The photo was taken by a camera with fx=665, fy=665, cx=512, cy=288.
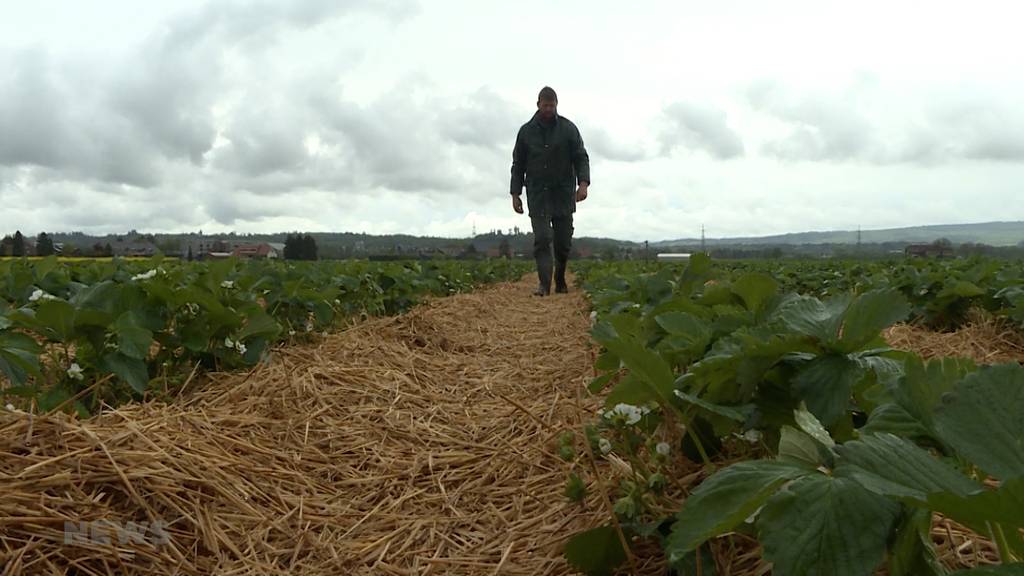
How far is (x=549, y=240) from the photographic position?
9.38 meters

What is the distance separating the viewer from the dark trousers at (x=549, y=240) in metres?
9.27

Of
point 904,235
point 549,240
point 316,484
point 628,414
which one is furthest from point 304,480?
point 904,235

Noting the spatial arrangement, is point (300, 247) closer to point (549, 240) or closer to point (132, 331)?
point (549, 240)

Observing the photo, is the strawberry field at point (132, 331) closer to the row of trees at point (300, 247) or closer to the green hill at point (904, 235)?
the row of trees at point (300, 247)

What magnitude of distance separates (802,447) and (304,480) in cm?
187

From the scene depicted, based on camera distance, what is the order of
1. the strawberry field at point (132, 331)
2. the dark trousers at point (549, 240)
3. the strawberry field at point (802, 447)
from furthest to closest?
the dark trousers at point (549, 240) < the strawberry field at point (132, 331) < the strawberry field at point (802, 447)

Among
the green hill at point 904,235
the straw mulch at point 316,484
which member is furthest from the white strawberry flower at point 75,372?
the green hill at point 904,235

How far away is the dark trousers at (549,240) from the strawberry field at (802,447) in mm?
6843

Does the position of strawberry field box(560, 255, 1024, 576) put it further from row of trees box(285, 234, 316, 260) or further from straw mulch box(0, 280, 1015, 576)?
row of trees box(285, 234, 316, 260)

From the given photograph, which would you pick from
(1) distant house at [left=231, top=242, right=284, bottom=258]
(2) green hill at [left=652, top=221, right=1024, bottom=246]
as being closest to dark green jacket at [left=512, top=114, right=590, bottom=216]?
(1) distant house at [left=231, top=242, right=284, bottom=258]

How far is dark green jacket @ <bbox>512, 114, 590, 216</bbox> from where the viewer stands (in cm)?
915

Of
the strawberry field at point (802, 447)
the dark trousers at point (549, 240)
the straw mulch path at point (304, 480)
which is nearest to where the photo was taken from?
the strawberry field at point (802, 447)

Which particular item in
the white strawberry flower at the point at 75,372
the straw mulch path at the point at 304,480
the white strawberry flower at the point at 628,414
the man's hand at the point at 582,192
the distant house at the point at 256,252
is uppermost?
the man's hand at the point at 582,192

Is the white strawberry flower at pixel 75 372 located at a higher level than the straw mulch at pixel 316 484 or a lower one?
higher
